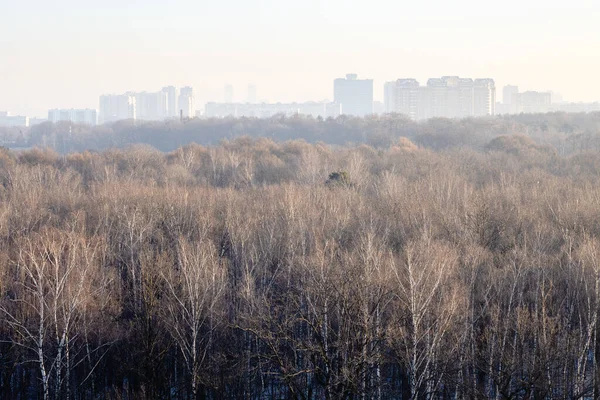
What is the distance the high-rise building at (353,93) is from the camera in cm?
13712

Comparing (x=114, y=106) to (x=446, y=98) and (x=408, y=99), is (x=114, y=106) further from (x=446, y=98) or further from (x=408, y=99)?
(x=446, y=98)

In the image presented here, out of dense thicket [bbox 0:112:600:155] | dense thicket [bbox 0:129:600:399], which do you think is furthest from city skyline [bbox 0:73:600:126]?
dense thicket [bbox 0:129:600:399]

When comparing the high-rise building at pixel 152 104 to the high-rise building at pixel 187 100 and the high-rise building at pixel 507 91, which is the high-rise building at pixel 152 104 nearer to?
the high-rise building at pixel 187 100

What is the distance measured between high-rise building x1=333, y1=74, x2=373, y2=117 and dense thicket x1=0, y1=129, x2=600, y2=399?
111 m

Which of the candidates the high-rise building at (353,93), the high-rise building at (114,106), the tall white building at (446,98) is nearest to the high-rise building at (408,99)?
the tall white building at (446,98)

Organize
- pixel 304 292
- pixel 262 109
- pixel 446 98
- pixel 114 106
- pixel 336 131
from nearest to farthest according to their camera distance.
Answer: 1. pixel 304 292
2. pixel 336 131
3. pixel 446 98
4. pixel 262 109
5. pixel 114 106

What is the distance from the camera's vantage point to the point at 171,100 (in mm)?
145125

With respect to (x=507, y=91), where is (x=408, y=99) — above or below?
below

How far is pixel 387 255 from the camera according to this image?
55.2ft

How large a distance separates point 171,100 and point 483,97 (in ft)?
212

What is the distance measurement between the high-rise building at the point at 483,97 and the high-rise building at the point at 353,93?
36.5 metres

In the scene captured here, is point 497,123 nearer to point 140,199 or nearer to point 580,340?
point 140,199

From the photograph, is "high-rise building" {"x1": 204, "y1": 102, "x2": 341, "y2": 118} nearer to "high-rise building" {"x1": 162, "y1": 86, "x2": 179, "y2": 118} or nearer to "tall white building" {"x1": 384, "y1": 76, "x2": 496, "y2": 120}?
"high-rise building" {"x1": 162, "y1": 86, "x2": 179, "y2": 118}

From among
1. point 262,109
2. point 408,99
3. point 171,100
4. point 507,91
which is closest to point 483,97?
point 408,99
